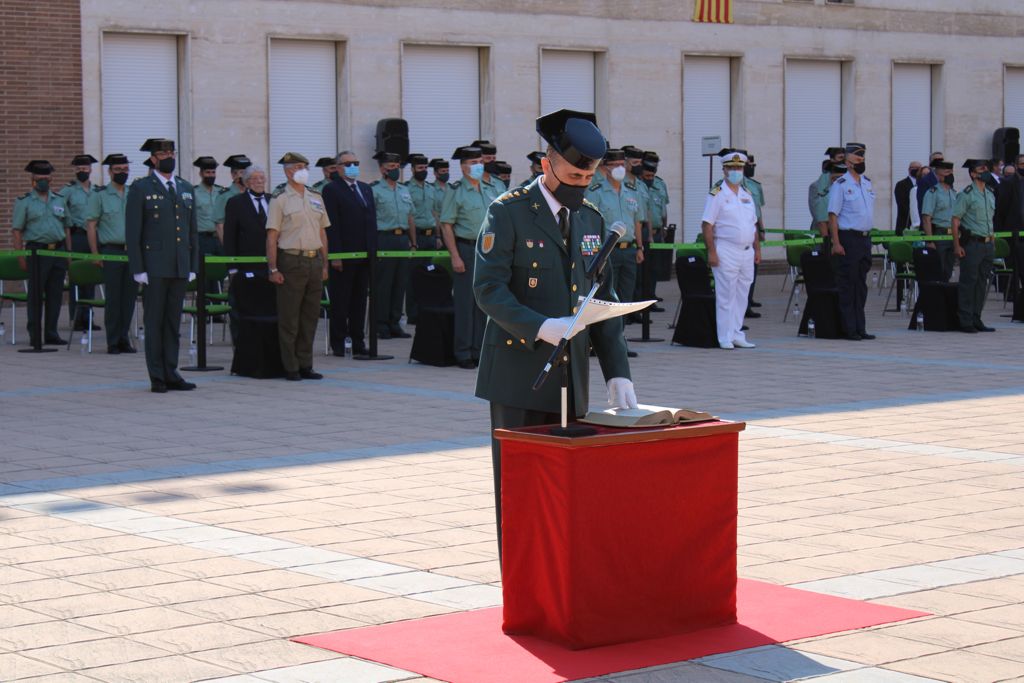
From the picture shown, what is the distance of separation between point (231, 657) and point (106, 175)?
1980 centimetres

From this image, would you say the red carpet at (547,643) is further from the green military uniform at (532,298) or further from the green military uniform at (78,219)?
the green military uniform at (78,219)

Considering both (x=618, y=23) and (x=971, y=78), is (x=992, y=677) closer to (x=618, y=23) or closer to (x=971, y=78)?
(x=618, y=23)

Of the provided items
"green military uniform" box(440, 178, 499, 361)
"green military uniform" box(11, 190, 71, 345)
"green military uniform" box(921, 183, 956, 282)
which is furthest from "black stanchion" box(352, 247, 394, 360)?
"green military uniform" box(921, 183, 956, 282)

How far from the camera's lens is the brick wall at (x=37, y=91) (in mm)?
24250

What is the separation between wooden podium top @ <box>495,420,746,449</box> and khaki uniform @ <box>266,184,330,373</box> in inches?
361

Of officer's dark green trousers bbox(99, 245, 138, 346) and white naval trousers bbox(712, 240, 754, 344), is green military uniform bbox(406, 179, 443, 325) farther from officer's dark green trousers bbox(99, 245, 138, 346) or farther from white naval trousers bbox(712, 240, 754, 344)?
white naval trousers bbox(712, 240, 754, 344)

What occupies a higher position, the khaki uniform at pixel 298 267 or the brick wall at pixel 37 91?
the brick wall at pixel 37 91

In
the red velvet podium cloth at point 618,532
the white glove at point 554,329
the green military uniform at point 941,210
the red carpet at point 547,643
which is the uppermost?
the green military uniform at point 941,210

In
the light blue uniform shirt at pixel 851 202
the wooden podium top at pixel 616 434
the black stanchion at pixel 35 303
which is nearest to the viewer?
the wooden podium top at pixel 616 434

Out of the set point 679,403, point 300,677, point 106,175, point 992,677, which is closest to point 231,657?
point 300,677

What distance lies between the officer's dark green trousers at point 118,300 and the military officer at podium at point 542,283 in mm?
12252

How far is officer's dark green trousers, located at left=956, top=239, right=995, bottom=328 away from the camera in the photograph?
65.0ft

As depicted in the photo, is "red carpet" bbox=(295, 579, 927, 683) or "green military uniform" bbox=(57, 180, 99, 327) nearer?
"red carpet" bbox=(295, 579, 927, 683)

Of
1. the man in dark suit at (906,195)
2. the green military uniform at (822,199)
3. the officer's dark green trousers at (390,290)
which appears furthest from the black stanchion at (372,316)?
the man in dark suit at (906,195)
